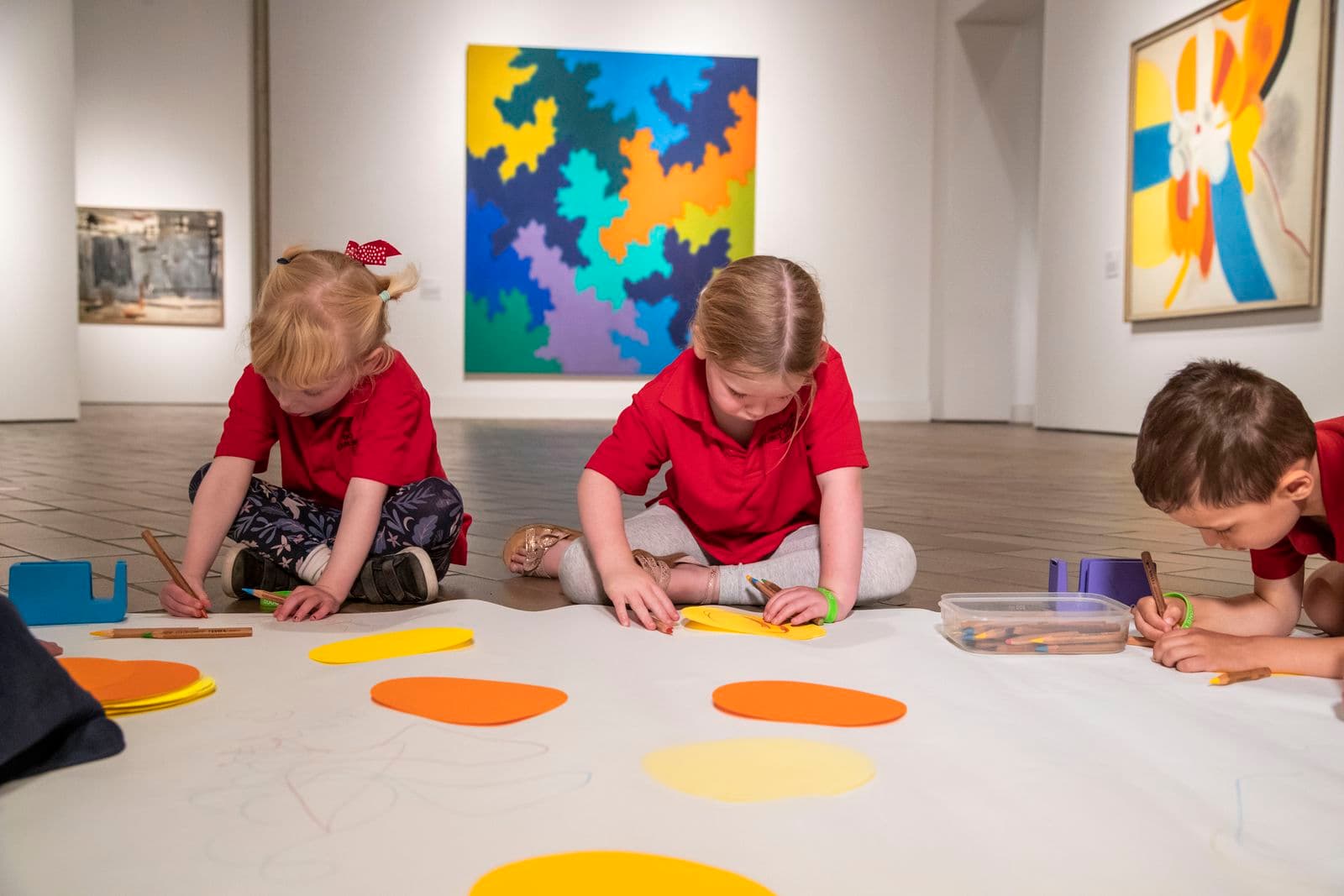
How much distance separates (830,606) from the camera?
4.89 feet

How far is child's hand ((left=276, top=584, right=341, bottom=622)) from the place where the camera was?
1462 millimetres

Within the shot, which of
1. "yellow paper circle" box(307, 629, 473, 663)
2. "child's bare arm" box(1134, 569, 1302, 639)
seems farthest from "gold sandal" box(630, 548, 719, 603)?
"child's bare arm" box(1134, 569, 1302, 639)

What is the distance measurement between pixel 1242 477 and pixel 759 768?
0.59 m

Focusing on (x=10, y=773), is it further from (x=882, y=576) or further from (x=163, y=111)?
(x=163, y=111)

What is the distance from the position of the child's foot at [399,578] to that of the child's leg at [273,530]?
0.11 meters

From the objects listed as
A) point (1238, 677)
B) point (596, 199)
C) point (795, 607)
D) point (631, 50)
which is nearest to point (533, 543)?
point (795, 607)

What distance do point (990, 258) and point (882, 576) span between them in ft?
22.9

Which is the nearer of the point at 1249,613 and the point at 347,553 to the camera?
the point at 1249,613

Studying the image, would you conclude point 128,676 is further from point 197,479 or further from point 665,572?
point 665,572

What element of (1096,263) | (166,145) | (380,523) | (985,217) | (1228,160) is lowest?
(380,523)

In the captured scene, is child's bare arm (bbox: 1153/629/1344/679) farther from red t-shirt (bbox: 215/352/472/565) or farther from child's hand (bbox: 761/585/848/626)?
red t-shirt (bbox: 215/352/472/565)

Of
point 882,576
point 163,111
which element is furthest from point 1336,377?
point 163,111

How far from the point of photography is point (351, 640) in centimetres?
133

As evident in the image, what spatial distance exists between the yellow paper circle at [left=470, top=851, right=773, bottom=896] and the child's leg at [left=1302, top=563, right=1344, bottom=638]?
3.59ft
